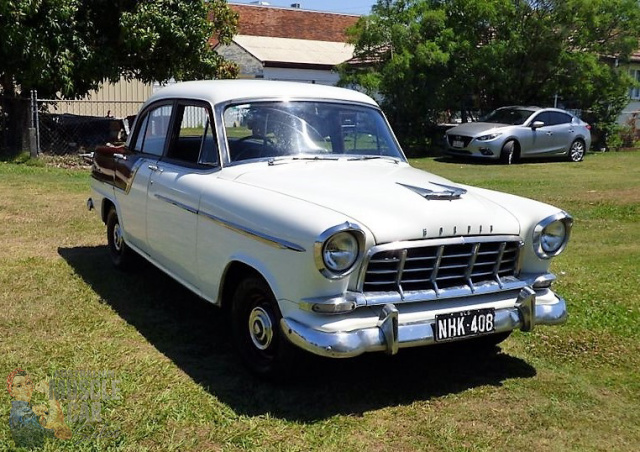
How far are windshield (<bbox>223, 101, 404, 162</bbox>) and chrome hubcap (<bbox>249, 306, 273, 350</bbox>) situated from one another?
1.19 meters

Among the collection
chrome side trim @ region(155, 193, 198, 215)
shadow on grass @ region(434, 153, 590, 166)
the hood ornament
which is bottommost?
shadow on grass @ region(434, 153, 590, 166)

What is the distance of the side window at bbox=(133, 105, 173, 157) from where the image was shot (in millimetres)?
5488

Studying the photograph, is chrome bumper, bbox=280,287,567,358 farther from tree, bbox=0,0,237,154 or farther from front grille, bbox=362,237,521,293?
tree, bbox=0,0,237,154

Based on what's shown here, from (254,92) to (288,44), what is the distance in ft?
93.0

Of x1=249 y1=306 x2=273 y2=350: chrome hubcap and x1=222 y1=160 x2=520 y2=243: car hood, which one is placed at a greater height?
x1=222 y1=160 x2=520 y2=243: car hood

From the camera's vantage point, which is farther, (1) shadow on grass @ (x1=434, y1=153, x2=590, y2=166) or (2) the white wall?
(2) the white wall

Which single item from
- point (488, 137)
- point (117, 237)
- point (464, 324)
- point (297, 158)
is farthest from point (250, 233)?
point (488, 137)

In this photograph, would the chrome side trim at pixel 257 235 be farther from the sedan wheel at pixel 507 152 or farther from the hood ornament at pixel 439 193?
the sedan wheel at pixel 507 152

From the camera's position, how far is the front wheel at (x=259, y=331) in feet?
12.6

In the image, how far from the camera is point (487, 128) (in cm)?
1652

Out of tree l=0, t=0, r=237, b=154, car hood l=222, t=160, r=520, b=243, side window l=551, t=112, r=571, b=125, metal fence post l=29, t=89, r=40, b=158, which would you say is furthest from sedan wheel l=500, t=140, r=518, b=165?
car hood l=222, t=160, r=520, b=243

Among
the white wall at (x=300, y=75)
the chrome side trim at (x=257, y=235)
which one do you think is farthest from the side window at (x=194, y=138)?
the white wall at (x=300, y=75)

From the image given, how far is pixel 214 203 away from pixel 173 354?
40.4 inches

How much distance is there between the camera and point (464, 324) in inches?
150
